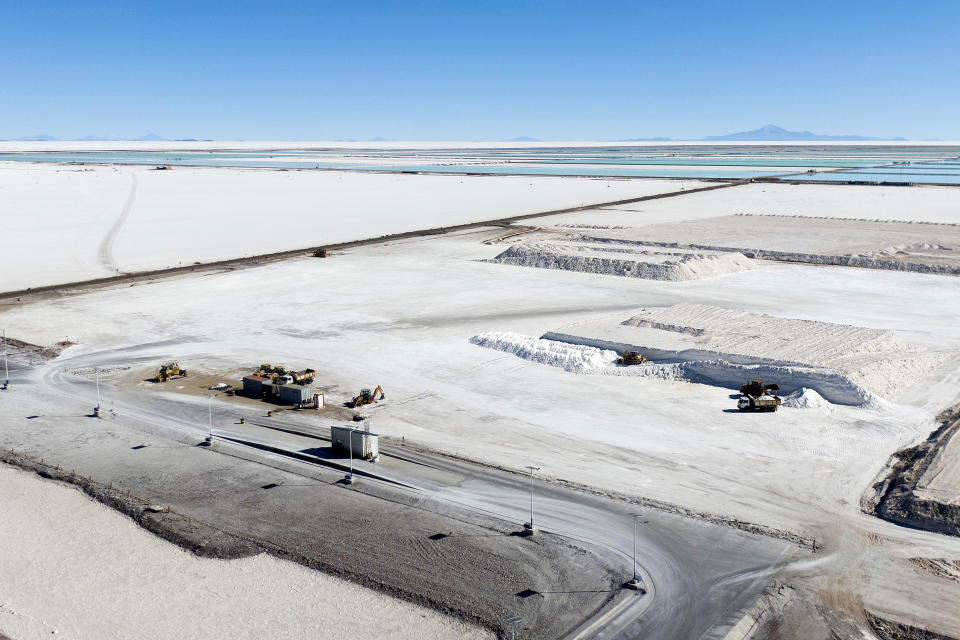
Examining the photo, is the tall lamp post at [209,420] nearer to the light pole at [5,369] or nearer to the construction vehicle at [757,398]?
the light pole at [5,369]

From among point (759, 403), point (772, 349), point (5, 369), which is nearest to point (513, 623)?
point (759, 403)

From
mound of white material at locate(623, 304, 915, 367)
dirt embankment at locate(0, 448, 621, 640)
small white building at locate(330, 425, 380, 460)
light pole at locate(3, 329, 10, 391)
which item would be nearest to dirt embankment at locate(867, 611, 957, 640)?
dirt embankment at locate(0, 448, 621, 640)

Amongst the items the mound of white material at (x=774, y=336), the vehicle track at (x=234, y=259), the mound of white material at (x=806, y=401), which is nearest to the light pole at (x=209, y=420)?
the mound of white material at (x=774, y=336)

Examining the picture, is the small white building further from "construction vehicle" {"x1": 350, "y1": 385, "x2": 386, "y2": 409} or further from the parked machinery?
the parked machinery

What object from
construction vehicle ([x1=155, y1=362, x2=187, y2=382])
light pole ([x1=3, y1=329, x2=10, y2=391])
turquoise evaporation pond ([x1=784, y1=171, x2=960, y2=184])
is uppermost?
turquoise evaporation pond ([x1=784, y1=171, x2=960, y2=184])

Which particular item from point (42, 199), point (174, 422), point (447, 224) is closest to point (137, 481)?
point (174, 422)

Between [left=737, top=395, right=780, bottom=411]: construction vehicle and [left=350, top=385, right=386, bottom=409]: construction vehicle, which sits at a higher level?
[left=737, top=395, right=780, bottom=411]: construction vehicle
